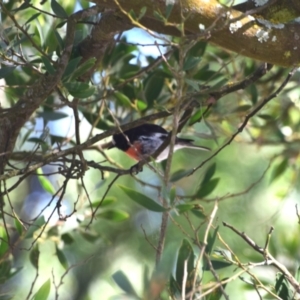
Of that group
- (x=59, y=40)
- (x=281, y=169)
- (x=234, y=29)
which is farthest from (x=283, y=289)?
(x=281, y=169)

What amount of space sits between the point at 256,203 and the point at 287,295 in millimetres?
3247

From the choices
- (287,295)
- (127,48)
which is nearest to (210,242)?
(287,295)

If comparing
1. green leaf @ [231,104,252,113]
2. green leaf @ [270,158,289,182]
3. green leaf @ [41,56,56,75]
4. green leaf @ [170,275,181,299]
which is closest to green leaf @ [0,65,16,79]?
green leaf @ [41,56,56,75]

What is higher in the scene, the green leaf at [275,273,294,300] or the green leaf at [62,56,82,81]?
the green leaf at [62,56,82,81]

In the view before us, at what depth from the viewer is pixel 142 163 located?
281cm

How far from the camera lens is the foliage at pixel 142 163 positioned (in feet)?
7.20

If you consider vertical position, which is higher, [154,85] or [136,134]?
[154,85]

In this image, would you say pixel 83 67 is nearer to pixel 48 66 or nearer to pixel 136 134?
pixel 48 66

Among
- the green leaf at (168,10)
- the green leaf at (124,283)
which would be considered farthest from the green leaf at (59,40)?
the green leaf at (124,283)

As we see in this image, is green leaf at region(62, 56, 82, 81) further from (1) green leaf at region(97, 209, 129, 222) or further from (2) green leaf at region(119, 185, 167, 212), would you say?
(1) green leaf at region(97, 209, 129, 222)

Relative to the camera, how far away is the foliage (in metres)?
2.19

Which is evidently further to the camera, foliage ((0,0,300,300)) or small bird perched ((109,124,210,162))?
small bird perched ((109,124,210,162))

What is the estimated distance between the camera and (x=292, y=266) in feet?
11.4

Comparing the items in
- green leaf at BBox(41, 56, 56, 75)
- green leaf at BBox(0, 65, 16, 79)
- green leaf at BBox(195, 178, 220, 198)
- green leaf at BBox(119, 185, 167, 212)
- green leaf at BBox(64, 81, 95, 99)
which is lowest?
green leaf at BBox(195, 178, 220, 198)
